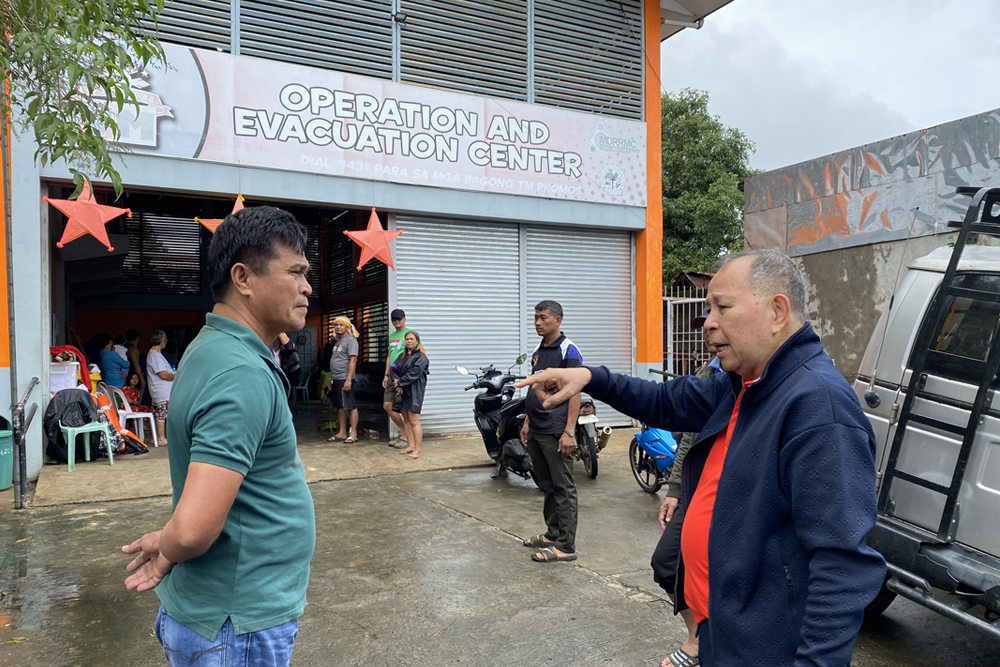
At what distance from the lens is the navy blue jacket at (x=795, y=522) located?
1.55m

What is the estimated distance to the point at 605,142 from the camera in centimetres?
1113

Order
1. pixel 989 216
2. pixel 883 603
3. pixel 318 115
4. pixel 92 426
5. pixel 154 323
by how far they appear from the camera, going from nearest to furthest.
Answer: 1. pixel 989 216
2. pixel 883 603
3. pixel 92 426
4. pixel 318 115
5. pixel 154 323

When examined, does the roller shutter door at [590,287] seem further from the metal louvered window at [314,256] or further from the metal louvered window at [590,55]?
the metal louvered window at [314,256]

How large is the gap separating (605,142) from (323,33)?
454 centimetres

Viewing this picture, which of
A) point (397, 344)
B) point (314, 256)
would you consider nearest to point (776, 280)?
point (397, 344)

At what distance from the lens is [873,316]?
998 cm

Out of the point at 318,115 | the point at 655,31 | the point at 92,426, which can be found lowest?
the point at 92,426

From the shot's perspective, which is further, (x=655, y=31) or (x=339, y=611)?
(x=655, y=31)

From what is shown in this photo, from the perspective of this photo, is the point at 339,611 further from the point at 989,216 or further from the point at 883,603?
the point at 989,216

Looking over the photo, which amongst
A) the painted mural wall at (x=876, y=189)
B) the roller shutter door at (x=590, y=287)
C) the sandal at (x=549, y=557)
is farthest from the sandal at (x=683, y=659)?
the roller shutter door at (x=590, y=287)

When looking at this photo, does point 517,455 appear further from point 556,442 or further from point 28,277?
point 28,277

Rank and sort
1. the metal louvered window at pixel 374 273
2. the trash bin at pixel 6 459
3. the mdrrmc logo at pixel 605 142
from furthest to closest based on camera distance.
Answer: the metal louvered window at pixel 374 273 < the mdrrmc logo at pixel 605 142 < the trash bin at pixel 6 459

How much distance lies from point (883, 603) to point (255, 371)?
385 centimetres

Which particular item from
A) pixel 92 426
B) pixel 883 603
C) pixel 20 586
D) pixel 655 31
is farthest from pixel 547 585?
pixel 655 31
